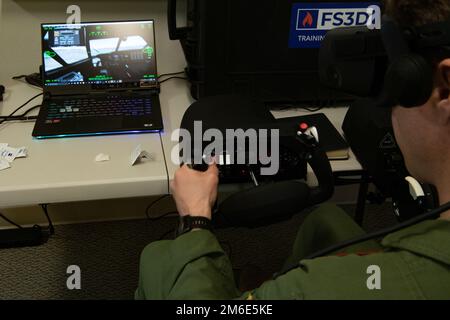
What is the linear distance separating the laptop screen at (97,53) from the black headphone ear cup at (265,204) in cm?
58

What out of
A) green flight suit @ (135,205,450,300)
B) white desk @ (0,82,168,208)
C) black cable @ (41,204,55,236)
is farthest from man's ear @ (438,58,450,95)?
black cable @ (41,204,55,236)

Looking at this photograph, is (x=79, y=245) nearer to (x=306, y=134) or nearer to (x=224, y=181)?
(x=224, y=181)

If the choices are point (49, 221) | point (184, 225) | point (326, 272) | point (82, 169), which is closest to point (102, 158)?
point (82, 169)

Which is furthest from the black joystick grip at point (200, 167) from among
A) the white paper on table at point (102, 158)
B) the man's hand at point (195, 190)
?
the white paper on table at point (102, 158)

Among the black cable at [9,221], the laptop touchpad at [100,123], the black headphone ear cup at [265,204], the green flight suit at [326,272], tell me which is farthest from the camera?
the black cable at [9,221]

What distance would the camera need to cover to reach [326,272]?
0.58 metres

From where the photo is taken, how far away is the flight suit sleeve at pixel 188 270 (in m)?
0.68

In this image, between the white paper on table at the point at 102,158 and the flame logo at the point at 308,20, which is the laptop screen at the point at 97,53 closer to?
the white paper on table at the point at 102,158

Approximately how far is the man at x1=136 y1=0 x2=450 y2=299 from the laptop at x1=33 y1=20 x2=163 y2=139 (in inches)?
18.7

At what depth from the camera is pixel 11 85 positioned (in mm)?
1352

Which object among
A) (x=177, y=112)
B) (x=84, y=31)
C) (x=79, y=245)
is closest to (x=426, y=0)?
(x=177, y=112)

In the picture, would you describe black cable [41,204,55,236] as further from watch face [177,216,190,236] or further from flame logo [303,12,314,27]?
flame logo [303,12,314,27]
